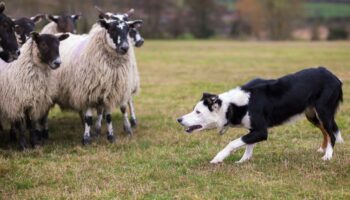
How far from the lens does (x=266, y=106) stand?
862cm

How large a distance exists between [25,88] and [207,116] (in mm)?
3634

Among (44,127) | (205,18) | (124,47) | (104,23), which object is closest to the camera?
(124,47)

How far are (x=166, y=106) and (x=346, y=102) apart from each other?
500cm

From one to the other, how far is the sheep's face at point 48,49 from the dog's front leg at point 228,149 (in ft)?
11.4

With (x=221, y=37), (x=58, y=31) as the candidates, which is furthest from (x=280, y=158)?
(x=221, y=37)

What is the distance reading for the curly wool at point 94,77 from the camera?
10.9m

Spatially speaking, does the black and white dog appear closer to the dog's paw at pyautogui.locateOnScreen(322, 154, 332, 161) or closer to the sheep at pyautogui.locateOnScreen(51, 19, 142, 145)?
the dog's paw at pyautogui.locateOnScreen(322, 154, 332, 161)

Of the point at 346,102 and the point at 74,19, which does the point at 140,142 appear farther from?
the point at 346,102

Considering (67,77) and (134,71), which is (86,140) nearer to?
(67,77)

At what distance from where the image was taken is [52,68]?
1036 cm

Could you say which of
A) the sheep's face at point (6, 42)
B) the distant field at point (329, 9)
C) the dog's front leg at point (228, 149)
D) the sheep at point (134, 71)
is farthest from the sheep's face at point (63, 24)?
the distant field at point (329, 9)

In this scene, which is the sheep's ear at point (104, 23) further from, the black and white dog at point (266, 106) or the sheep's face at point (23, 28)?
the black and white dog at point (266, 106)

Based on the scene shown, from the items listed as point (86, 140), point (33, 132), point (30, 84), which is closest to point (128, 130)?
point (86, 140)

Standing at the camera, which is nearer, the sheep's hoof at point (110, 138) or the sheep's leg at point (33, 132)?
the sheep's leg at point (33, 132)
